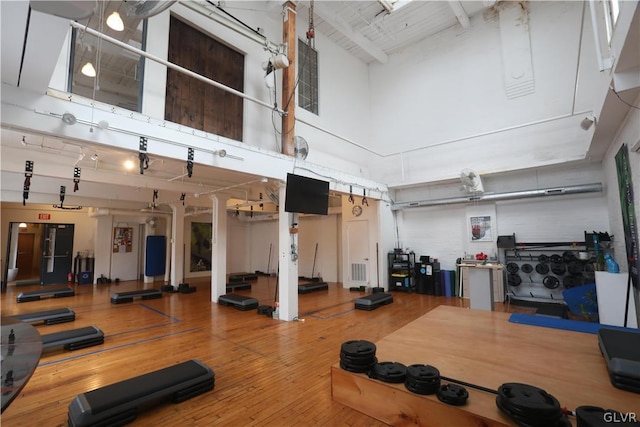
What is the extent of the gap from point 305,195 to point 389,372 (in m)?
3.73

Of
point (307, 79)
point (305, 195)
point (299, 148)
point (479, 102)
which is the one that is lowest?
point (305, 195)

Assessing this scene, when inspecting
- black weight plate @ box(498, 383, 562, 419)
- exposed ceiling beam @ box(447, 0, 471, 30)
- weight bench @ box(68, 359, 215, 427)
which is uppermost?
exposed ceiling beam @ box(447, 0, 471, 30)

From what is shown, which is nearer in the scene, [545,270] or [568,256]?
[568,256]

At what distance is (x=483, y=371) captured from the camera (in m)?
2.51

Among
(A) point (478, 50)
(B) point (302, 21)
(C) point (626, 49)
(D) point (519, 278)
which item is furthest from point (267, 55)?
(D) point (519, 278)

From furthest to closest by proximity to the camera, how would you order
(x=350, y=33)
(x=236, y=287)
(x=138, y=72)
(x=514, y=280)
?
(x=236, y=287), (x=350, y=33), (x=514, y=280), (x=138, y=72)

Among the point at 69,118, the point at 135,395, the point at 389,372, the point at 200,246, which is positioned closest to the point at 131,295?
the point at 200,246

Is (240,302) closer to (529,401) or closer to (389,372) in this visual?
(389,372)

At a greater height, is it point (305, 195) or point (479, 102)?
point (479, 102)

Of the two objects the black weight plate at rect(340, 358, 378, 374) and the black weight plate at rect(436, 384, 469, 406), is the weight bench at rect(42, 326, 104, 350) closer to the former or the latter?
the black weight plate at rect(340, 358, 378, 374)

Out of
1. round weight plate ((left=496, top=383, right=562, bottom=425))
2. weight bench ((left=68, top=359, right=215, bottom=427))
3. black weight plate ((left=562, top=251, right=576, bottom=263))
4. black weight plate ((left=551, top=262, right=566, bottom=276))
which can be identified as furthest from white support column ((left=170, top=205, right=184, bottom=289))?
black weight plate ((left=562, top=251, right=576, bottom=263))

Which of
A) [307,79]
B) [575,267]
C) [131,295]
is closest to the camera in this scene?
[575,267]

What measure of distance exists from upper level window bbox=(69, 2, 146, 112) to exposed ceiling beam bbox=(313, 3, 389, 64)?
171 inches

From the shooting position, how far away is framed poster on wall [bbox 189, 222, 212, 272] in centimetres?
1158
